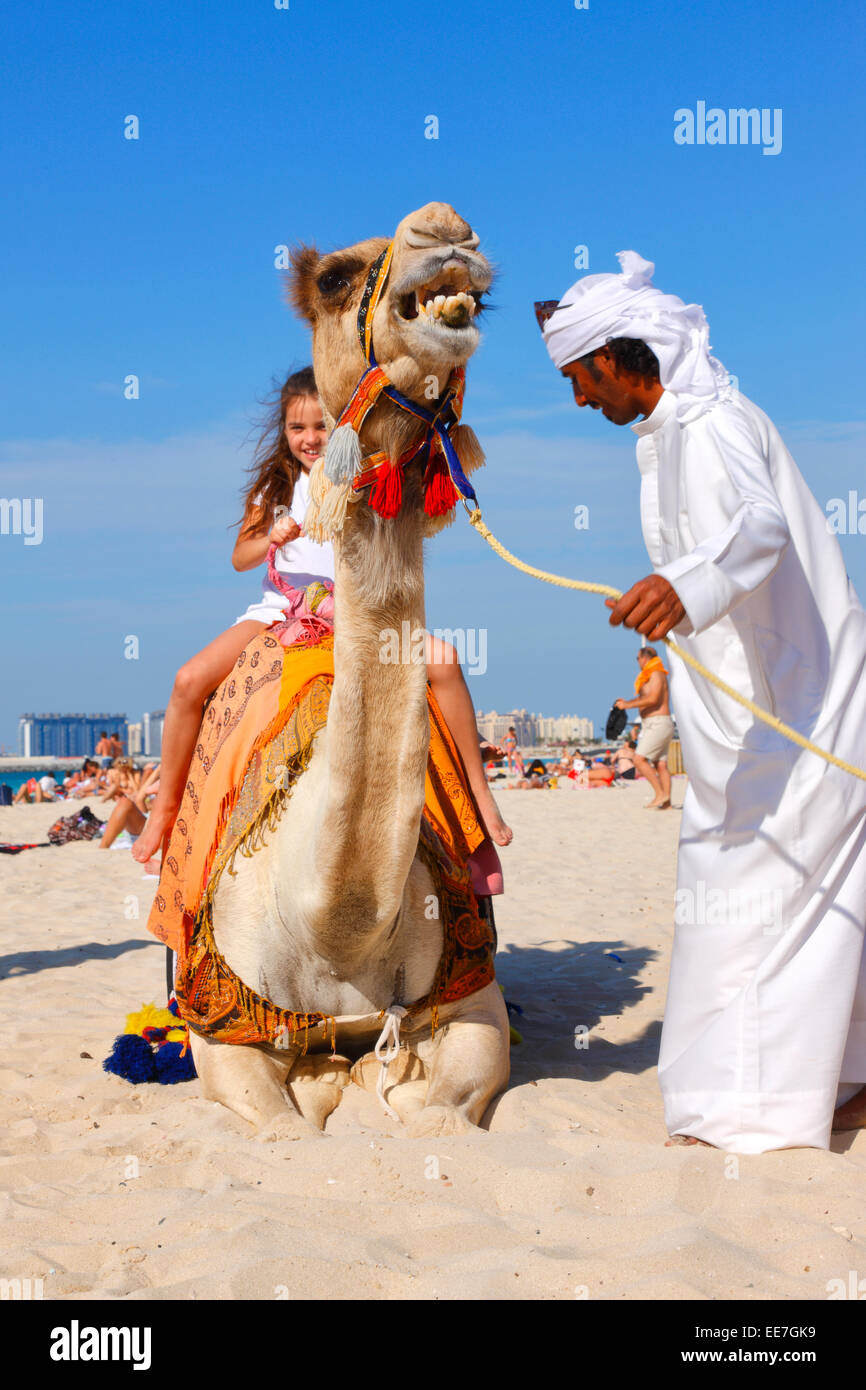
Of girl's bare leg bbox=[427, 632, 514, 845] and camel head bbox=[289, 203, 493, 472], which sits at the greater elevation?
camel head bbox=[289, 203, 493, 472]

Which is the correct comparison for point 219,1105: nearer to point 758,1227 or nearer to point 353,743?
point 353,743

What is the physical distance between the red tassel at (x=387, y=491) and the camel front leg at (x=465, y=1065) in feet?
5.57

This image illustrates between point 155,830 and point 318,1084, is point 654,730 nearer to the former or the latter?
point 155,830

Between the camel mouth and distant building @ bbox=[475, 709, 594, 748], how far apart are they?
64264mm

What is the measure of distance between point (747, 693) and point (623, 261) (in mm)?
1286

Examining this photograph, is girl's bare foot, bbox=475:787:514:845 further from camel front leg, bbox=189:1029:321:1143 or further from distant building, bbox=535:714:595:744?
distant building, bbox=535:714:595:744

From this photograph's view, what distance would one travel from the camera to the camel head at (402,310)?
268 cm

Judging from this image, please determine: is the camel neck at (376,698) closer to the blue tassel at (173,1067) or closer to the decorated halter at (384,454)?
the decorated halter at (384,454)

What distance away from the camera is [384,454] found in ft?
9.75

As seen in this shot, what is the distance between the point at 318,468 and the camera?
3.15 metres

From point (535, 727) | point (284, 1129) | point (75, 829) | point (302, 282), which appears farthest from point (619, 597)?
point (535, 727)

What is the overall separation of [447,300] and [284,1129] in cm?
227

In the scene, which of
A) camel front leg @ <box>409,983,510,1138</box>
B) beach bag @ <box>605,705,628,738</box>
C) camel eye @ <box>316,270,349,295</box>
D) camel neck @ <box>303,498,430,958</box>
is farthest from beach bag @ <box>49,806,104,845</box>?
camel eye @ <box>316,270,349,295</box>

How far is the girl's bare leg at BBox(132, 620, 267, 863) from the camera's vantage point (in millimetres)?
4969
